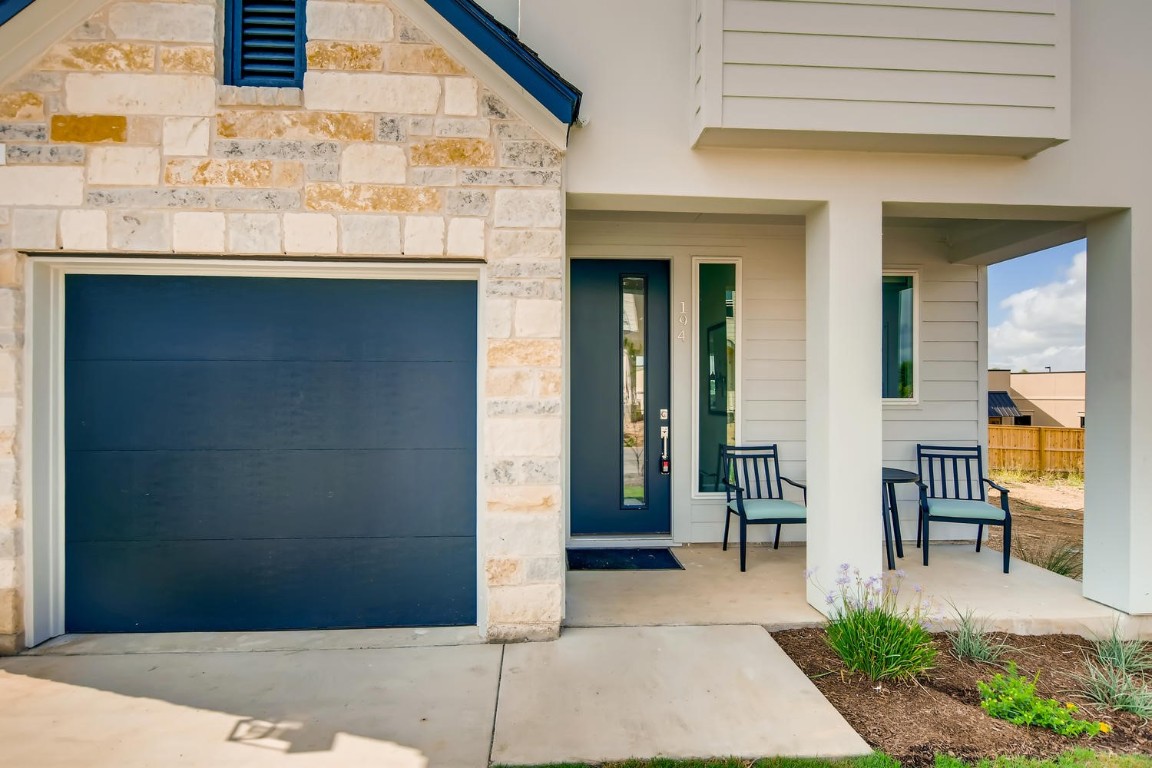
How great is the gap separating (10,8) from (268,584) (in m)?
3.39

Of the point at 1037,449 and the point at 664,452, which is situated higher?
the point at 664,452

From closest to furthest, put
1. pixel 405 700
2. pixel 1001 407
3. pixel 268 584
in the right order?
pixel 405 700 < pixel 268 584 < pixel 1001 407

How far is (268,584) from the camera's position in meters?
3.61

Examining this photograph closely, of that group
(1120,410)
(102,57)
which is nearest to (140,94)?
(102,57)

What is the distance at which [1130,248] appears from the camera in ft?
12.2

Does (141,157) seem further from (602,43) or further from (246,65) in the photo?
(602,43)

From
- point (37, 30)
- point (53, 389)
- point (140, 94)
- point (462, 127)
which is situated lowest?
point (53, 389)

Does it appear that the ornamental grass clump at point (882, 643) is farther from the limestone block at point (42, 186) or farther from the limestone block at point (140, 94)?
the limestone block at point (42, 186)

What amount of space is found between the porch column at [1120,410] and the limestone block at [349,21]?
4.73m

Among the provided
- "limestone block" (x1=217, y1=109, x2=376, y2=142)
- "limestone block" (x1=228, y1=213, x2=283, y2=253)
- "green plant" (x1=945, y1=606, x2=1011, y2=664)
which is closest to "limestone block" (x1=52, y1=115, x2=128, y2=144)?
"limestone block" (x1=217, y1=109, x2=376, y2=142)

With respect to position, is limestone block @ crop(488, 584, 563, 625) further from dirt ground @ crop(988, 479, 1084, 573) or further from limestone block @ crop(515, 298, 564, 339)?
dirt ground @ crop(988, 479, 1084, 573)

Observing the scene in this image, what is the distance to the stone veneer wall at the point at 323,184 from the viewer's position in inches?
129

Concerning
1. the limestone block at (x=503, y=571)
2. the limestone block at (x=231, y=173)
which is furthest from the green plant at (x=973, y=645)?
the limestone block at (x=231, y=173)

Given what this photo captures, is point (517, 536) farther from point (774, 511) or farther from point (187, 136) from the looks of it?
point (187, 136)
